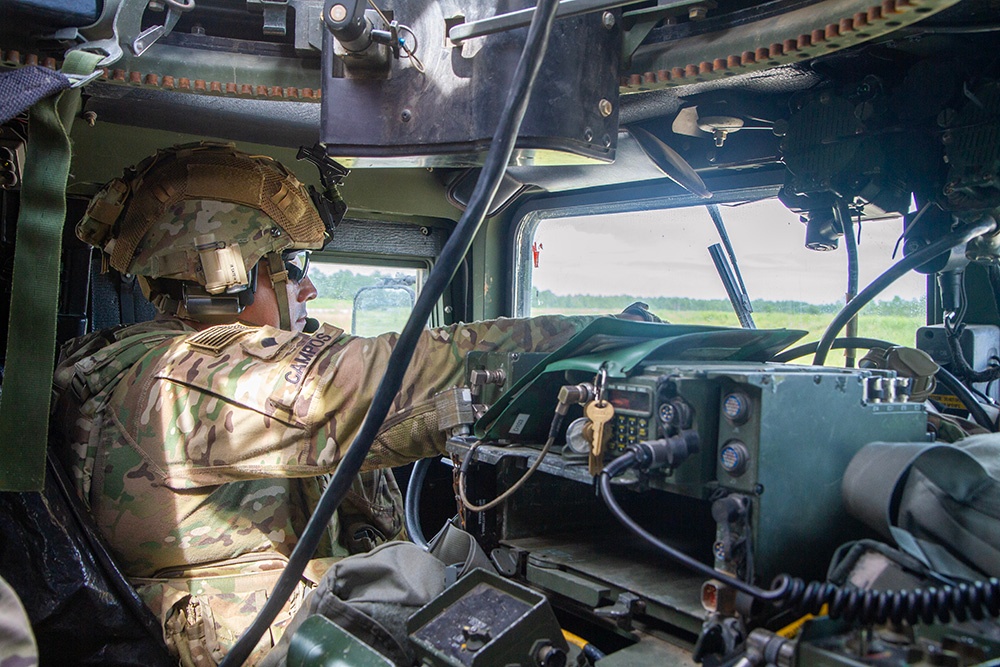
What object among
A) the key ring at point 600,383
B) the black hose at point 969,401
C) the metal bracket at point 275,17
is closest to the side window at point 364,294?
the metal bracket at point 275,17

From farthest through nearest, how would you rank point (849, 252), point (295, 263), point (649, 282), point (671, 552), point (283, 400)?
1. point (649, 282)
2. point (295, 263)
3. point (849, 252)
4. point (283, 400)
5. point (671, 552)

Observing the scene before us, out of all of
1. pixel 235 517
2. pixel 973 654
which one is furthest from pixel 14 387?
pixel 973 654

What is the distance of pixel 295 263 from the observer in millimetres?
2613

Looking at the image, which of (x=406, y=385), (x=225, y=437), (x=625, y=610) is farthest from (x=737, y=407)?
(x=225, y=437)

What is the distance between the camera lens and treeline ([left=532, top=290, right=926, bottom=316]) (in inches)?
83.7

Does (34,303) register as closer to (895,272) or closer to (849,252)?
(895,272)

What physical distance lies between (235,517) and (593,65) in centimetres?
143

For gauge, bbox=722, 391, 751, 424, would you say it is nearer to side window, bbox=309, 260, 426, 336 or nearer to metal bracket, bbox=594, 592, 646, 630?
metal bracket, bbox=594, 592, 646, 630

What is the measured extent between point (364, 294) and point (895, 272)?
222 cm

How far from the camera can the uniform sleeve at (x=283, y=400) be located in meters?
1.74

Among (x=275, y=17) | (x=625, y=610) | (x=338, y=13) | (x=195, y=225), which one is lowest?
(x=625, y=610)

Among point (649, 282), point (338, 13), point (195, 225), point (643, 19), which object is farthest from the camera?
point (649, 282)

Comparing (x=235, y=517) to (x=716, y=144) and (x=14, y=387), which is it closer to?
(x=14, y=387)

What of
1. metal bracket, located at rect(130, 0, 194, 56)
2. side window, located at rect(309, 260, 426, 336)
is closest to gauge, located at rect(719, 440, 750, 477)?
metal bracket, located at rect(130, 0, 194, 56)
